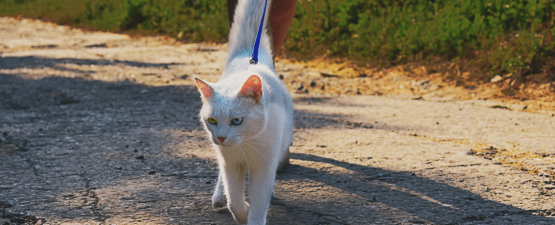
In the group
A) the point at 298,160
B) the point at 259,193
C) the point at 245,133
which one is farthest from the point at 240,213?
the point at 298,160

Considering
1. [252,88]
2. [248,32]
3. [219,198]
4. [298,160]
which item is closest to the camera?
[252,88]

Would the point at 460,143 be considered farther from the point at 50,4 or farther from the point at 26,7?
the point at 26,7

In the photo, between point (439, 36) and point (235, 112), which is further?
point (439, 36)

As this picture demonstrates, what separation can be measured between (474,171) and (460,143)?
549 millimetres

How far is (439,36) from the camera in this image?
5297 millimetres

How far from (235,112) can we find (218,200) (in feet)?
1.67

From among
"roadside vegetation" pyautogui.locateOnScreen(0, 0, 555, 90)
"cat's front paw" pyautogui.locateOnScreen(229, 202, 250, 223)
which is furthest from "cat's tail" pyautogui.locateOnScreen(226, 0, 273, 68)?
"roadside vegetation" pyautogui.locateOnScreen(0, 0, 555, 90)

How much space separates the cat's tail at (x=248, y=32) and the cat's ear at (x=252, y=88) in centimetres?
66

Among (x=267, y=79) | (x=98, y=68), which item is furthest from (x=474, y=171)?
(x=98, y=68)

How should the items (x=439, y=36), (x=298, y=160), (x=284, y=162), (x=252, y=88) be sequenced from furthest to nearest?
(x=439, y=36), (x=298, y=160), (x=284, y=162), (x=252, y=88)

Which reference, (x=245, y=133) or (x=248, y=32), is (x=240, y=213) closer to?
(x=245, y=133)

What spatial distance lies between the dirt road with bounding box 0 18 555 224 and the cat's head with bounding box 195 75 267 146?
42 cm

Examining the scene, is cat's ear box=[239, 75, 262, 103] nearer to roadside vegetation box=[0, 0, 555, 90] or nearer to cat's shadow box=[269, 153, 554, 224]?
cat's shadow box=[269, 153, 554, 224]

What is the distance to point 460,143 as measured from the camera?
10.2 feet
